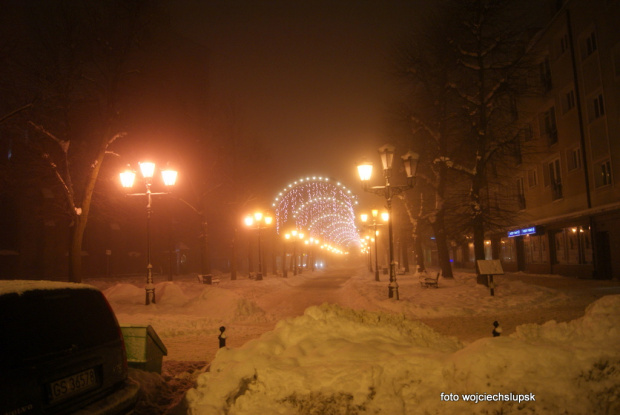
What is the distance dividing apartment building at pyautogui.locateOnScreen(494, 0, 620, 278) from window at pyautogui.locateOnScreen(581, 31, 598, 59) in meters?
0.05

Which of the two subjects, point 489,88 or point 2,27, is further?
point 489,88

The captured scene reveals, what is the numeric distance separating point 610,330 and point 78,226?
1682cm

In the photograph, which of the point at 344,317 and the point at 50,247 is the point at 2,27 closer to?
the point at 344,317

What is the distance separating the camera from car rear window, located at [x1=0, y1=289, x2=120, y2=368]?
12.2 ft

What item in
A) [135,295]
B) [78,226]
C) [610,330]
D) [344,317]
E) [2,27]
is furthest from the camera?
[135,295]

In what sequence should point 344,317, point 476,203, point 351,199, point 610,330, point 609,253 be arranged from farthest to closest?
point 351,199
point 609,253
point 476,203
point 344,317
point 610,330

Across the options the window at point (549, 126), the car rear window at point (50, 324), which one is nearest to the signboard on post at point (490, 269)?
the window at point (549, 126)

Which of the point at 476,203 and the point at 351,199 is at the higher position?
the point at 351,199

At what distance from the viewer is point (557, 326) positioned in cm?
588

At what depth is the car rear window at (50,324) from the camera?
12.2 ft

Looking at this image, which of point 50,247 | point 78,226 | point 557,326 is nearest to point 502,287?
point 557,326

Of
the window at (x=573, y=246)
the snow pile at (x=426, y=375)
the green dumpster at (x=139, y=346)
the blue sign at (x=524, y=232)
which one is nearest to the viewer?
the snow pile at (x=426, y=375)

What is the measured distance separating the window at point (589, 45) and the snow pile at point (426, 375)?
978 inches

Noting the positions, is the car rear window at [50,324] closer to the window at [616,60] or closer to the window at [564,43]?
the window at [616,60]
